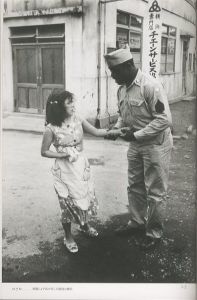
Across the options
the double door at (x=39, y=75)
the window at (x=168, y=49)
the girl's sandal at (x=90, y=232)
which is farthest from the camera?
the double door at (x=39, y=75)

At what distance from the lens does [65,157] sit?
8.19 ft

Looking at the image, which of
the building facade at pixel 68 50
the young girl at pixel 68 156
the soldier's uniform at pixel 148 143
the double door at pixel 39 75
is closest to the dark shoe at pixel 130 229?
the soldier's uniform at pixel 148 143

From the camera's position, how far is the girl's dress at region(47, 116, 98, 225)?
2494mm

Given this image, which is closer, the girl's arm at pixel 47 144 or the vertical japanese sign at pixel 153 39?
the girl's arm at pixel 47 144

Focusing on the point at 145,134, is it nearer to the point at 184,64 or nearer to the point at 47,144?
the point at 47,144

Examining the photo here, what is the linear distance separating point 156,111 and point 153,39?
82 cm

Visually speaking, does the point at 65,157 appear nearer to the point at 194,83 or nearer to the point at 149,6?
the point at 194,83

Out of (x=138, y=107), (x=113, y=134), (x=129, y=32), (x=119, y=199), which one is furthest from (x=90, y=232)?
(x=129, y=32)

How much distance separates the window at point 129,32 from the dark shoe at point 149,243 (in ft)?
7.46

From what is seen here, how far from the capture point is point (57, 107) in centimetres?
245

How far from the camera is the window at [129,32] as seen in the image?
4367 millimetres

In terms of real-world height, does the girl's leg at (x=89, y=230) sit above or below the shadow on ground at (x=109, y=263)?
above

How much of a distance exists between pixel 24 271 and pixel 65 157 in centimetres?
76

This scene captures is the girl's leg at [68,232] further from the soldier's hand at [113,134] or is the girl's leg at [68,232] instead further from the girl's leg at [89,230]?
the soldier's hand at [113,134]
